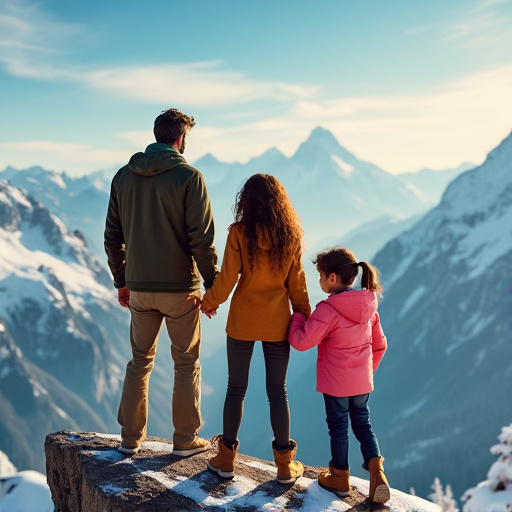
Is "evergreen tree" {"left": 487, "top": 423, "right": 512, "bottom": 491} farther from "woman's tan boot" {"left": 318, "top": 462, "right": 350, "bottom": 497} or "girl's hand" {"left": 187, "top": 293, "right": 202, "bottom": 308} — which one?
"girl's hand" {"left": 187, "top": 293, "right": 202, "bottom": 308}

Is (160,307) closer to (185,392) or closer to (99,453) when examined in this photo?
(185,392)

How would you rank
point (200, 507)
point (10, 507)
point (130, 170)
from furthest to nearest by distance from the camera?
point (10, 507) → point (130, 170) → point (200, 507)

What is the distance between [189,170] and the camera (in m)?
11.1

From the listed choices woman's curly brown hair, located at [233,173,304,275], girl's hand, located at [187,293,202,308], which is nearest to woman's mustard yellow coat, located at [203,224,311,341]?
woman's curly brown hair, located at [233,173,304,275]

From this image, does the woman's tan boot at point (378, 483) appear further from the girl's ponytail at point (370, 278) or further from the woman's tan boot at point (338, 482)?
the girl's ponytail at point (370, 278)

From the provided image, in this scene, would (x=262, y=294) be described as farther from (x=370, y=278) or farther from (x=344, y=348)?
(x=370, y=278)

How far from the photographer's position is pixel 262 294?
35.9 feet

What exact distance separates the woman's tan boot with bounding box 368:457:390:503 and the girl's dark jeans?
0.12m

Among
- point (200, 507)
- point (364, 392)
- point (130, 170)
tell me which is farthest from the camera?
point (130, 170)

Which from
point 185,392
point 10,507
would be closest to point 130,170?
point 185,392

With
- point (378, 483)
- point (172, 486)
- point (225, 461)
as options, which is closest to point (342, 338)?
point (378, 483)

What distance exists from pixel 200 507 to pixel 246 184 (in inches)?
208

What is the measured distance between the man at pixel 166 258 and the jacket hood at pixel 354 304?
2287 millimetres

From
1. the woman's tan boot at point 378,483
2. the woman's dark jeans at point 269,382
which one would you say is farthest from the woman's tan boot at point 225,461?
the woman's tan boot at point 378,483
